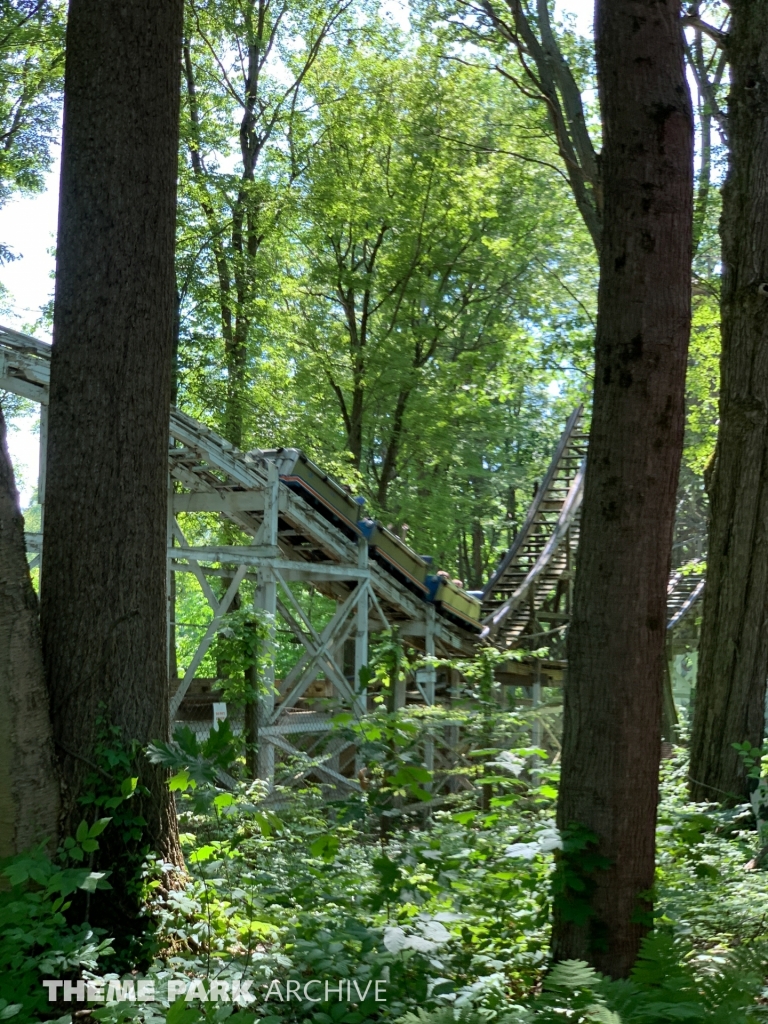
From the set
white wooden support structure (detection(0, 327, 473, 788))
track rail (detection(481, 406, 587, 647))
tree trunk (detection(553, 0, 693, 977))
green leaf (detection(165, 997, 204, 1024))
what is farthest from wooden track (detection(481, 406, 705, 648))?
green leaf (detection(165, 997, 204, 1024))

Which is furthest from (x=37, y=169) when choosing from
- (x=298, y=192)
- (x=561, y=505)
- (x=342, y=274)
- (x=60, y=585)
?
(x=60, y=585)

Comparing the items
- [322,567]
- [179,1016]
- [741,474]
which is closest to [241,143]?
[322,567]

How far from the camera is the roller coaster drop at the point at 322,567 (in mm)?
13273

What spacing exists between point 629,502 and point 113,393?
247cm

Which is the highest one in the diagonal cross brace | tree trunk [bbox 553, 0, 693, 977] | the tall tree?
the tall tree

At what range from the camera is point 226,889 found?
13.9 feet

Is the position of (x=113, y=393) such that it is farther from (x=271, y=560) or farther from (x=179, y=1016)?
(x=271, y=560)

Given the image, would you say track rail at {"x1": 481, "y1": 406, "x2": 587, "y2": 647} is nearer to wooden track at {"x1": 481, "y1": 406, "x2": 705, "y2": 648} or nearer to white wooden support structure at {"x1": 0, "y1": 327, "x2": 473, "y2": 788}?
wooden track at {"x1": 481, "y1": 406, "x2": 705, "y2": 648}

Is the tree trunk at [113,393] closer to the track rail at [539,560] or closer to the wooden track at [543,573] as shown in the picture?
the wooden track at [543,573]

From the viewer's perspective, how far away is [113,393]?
15.1 ft

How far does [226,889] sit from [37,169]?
54.0 feet

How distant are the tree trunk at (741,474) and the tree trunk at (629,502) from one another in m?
3.06

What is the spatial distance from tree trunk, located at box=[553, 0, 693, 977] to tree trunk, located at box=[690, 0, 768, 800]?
3064 mm

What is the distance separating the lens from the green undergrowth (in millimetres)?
2699
